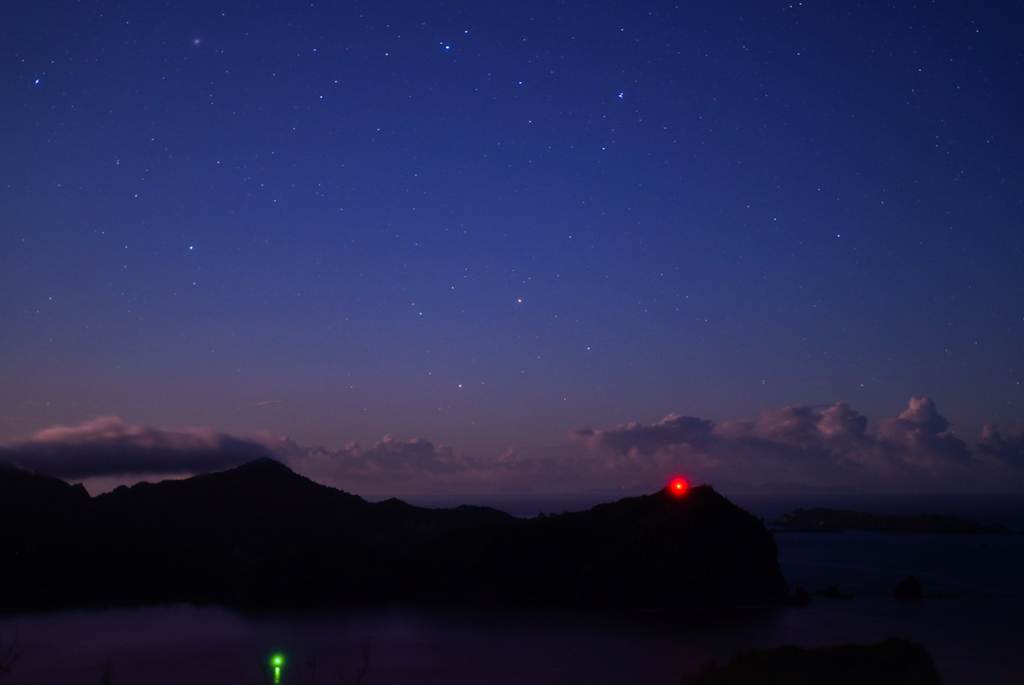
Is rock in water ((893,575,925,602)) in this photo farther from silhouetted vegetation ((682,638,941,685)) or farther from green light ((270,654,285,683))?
green light ((270,654,285,683))

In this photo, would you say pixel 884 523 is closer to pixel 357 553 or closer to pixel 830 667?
pixel 357 553

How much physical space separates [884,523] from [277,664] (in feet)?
262

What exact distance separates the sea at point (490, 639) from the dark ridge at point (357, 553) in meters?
2.65

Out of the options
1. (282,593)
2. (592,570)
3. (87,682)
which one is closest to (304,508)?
(282,593)

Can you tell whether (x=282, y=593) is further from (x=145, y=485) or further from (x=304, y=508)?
(x=145, y=485)

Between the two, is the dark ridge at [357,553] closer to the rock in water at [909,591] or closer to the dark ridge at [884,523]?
the rock in water at [909,591]

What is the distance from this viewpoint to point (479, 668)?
22984 millimetres

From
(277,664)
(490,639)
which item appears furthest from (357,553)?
(277,664)

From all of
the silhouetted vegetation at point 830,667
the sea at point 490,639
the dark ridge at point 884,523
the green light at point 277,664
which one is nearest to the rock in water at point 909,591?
the sea at point 490,639

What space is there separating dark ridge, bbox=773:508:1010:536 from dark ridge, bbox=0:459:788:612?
51.9 meters

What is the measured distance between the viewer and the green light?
22.2m

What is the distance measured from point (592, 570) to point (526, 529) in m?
6.41

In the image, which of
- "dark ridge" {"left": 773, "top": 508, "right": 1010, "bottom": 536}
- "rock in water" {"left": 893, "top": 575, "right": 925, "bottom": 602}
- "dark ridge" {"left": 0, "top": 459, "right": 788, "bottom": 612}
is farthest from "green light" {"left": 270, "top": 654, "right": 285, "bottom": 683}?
"dark ridge" {"left": 773, "top": 508, "right": 1010, "bottom": 536}

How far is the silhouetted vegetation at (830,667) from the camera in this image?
1470cm
